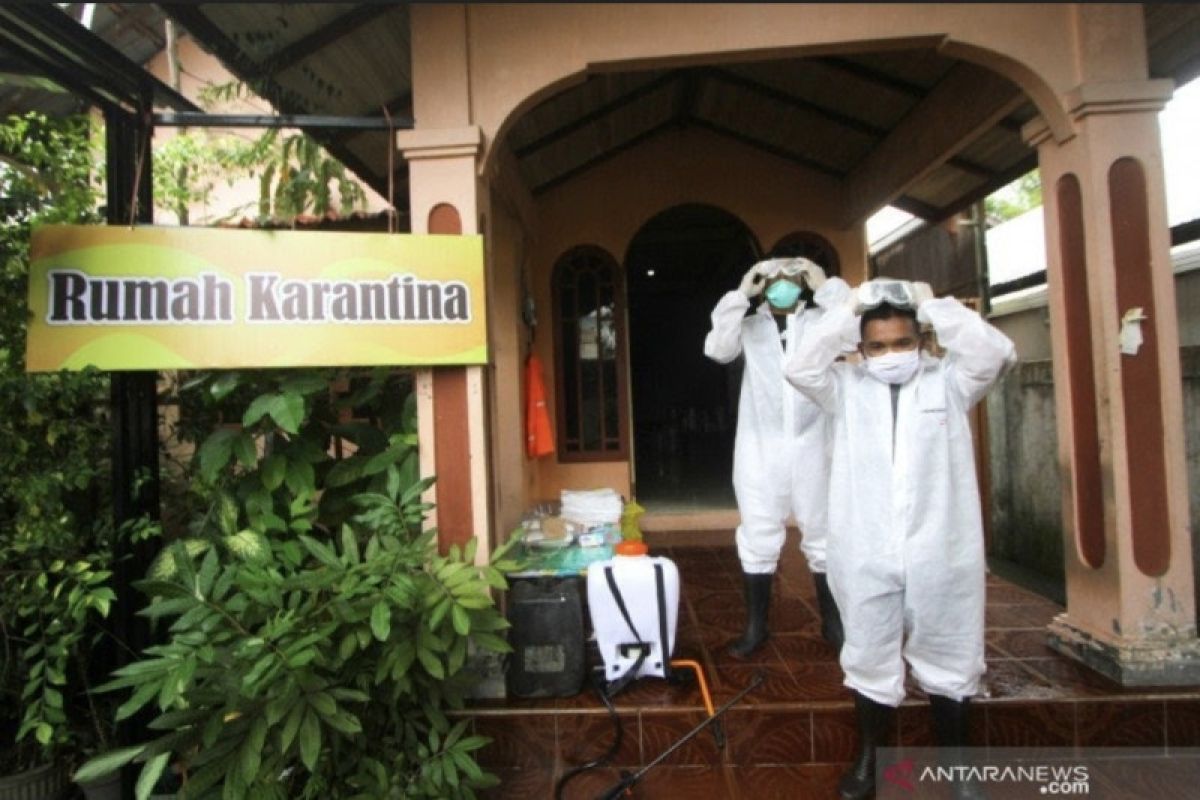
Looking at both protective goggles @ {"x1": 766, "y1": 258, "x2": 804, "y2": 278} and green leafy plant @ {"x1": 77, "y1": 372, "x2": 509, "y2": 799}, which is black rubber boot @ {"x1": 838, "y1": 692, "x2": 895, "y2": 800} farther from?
protective goggles @ {"x1": 766, "y1": 258, "x2": 804, "y2": 278}

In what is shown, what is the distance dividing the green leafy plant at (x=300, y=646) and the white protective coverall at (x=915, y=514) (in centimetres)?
133

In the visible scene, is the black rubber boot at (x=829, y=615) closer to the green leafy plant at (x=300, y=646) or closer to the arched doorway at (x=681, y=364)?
the green leafy plant at (x=300, y=646)

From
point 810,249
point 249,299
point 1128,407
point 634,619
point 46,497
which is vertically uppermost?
point 810,249

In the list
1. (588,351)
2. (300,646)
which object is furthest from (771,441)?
(588,351)

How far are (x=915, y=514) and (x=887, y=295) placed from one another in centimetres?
78

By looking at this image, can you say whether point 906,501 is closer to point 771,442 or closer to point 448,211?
point 771,442

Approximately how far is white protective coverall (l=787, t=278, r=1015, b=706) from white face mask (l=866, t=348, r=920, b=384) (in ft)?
0.12

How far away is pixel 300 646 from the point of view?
7.04 ft

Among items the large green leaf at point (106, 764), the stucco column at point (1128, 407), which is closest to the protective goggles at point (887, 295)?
the stucco column at point (1128, 407)

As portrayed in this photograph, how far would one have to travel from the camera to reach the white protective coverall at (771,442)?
9.96ft

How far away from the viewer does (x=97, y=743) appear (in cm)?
288

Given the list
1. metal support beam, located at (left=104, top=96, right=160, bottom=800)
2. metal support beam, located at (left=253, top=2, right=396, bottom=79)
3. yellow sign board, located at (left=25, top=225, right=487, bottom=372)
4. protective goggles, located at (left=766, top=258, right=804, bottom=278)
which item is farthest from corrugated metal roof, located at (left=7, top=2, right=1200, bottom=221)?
protective goggles, located at (left=766, top=258, right=804, bottom=278)

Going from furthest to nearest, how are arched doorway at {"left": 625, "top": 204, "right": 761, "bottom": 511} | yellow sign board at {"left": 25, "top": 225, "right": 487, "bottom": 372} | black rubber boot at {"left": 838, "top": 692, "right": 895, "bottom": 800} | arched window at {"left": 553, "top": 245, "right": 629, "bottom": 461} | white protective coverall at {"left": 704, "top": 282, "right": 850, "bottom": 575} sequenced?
arched doorway at {"left": 625, "top": 204, "right": 761, "bottom": 511}
arched window at {"left": 553, "top": 245, "right": 629, "bottom": 461}
white protective coverall at {"left": 704, "top": 282, "right": 850, "bottom": 575}
yellow sign board at {"left": 25, "top": 225, "right": 487, "bottom": 372}
black rubber boot at {"left": 838, "top": 692, "right": 895, "bottom": 800}

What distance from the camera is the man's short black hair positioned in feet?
7.64
